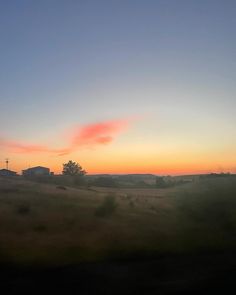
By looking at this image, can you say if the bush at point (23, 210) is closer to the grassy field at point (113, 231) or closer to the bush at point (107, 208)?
the grassy field at point (113, 231)

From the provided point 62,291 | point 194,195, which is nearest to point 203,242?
point 62,291

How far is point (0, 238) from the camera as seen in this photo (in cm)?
2311

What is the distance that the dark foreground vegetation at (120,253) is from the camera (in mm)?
14664

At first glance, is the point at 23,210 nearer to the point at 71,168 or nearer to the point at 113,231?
the point at 113,231

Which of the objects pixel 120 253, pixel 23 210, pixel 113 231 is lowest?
pixel 120 253

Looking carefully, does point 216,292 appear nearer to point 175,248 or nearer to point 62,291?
point 62,291

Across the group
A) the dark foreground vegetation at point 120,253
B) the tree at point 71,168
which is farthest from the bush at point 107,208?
the tree at point 71,168

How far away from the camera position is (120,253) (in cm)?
1991

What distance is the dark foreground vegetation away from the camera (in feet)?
48.1

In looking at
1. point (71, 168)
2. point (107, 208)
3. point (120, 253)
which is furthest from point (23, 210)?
point (71, 168)

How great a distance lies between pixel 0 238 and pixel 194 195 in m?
22.0

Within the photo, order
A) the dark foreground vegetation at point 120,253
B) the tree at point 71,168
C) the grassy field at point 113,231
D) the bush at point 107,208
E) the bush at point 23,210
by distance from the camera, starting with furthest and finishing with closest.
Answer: the tree at point 71,168, the bush at point 107,208, the bush at point 23,210, the grassy field at point 113,231, the dark foreground vegetation at point 120,253

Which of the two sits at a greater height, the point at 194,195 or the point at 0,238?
the point at 194,195

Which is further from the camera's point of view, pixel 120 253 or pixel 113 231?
pixel 113 231
